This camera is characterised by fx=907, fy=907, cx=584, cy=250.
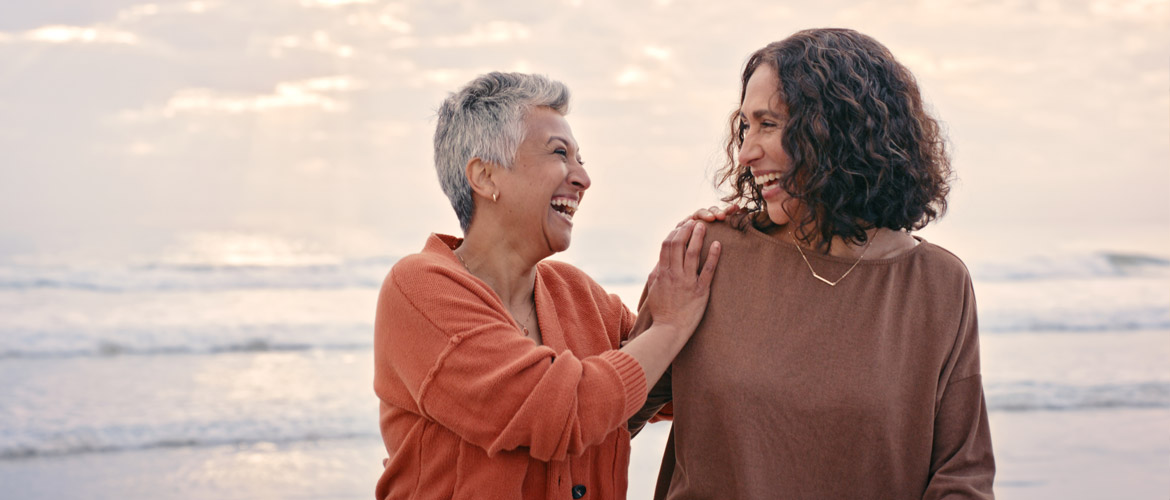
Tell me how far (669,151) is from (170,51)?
340 inches

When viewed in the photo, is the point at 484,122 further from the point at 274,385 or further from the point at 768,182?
the point at 274,385

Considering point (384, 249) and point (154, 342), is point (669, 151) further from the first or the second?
point (154, 342)

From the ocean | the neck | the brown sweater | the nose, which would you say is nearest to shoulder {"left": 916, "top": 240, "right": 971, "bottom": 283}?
the brown sweater

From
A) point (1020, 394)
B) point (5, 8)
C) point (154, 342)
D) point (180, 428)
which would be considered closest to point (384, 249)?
point (154, 342)

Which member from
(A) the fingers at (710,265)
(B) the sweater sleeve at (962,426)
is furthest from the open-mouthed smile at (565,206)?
(B) the sweater sleeve at (962,426)

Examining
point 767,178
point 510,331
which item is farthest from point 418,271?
point 767,178

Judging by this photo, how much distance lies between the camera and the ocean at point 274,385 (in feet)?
15.7

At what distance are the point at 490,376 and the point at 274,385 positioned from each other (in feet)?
17.7

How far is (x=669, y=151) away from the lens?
11.9m

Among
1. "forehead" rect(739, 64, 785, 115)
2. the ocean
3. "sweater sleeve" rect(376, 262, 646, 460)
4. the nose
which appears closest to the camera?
"sweater sleeve" rect(376, 262, 646, 460)

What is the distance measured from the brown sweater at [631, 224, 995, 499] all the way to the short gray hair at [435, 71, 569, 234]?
0.62 metres

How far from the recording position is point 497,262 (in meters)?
2.16

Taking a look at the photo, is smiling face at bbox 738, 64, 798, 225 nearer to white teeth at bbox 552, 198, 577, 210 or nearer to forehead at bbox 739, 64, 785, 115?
Answer: forehead at bbox 739, 64, 785, 115

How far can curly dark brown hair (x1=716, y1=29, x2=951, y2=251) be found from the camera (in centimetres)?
186
